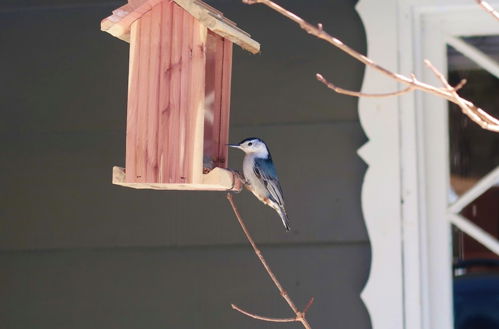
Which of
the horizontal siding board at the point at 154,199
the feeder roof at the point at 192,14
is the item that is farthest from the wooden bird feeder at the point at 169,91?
the horizontal siding board at the point at 154,199

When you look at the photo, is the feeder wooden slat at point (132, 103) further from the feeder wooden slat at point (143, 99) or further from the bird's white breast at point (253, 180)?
the bird's white breast at point (253, 180)

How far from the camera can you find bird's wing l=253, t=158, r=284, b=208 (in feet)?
8.29

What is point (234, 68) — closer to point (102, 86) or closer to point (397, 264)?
point (102, 86)

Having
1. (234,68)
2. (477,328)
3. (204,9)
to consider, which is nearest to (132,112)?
(204,9)

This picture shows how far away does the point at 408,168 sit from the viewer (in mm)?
2986

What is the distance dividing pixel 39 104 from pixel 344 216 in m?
1.21

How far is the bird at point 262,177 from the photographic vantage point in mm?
2473

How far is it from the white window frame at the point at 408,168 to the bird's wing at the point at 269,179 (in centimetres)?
53

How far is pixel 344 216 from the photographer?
119 inches

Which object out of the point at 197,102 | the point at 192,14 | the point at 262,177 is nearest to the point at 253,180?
the point at 262,177

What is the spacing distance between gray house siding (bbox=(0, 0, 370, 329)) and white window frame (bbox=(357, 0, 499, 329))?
0.21 feet

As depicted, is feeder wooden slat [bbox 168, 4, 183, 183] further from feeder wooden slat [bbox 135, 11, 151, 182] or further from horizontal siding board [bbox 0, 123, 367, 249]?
horizontal siding board [bbox 0, 123, 367, 249]

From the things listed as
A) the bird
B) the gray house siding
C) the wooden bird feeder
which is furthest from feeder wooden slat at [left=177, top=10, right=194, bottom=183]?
the gray house siding

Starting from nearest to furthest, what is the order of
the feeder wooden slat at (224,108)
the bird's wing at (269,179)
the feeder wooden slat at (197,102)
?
the feeder wooden slat at (197,102) < the feeder wooden slat at (224,108) < the bird's wing at (269,179)
